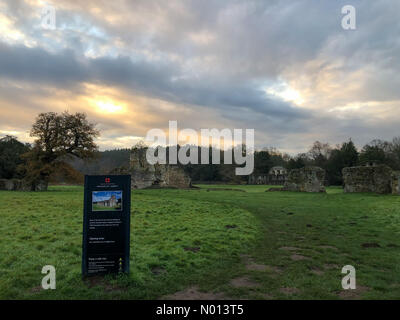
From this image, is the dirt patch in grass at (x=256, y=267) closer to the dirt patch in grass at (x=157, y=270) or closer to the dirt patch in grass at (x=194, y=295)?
the dirt patch in grass at (x=194, y=295)

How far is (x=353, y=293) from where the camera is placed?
209 inches

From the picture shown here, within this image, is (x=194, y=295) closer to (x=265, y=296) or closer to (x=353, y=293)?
(x=265, y=296)

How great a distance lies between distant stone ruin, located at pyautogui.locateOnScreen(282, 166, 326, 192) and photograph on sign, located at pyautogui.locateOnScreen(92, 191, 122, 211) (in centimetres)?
3426

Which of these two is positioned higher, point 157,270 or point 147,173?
point 147,173

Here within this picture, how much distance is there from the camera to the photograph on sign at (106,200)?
595cm

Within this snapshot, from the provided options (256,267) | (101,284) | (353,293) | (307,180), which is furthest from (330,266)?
(307,180)

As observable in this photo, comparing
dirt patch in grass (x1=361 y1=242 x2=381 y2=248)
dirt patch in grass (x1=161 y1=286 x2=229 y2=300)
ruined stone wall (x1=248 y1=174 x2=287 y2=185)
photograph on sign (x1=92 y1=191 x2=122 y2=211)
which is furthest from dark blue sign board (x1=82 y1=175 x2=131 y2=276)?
ruined stone wall (x1=248 y1=174 x2=287 y2=185)

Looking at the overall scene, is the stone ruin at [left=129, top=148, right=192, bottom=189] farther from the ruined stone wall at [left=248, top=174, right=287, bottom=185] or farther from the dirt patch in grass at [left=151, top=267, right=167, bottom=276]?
the dirt patch in grass at [left=151, top=267, right=167, bottom=276]

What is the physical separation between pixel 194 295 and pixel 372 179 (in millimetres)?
31234

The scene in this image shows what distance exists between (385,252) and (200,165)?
254 feet

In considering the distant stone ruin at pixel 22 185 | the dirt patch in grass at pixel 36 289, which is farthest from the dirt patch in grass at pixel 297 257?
the distant stone ruin at pixel 22 185

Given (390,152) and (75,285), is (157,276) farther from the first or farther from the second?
(390,152)

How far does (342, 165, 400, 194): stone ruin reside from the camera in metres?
28.4
